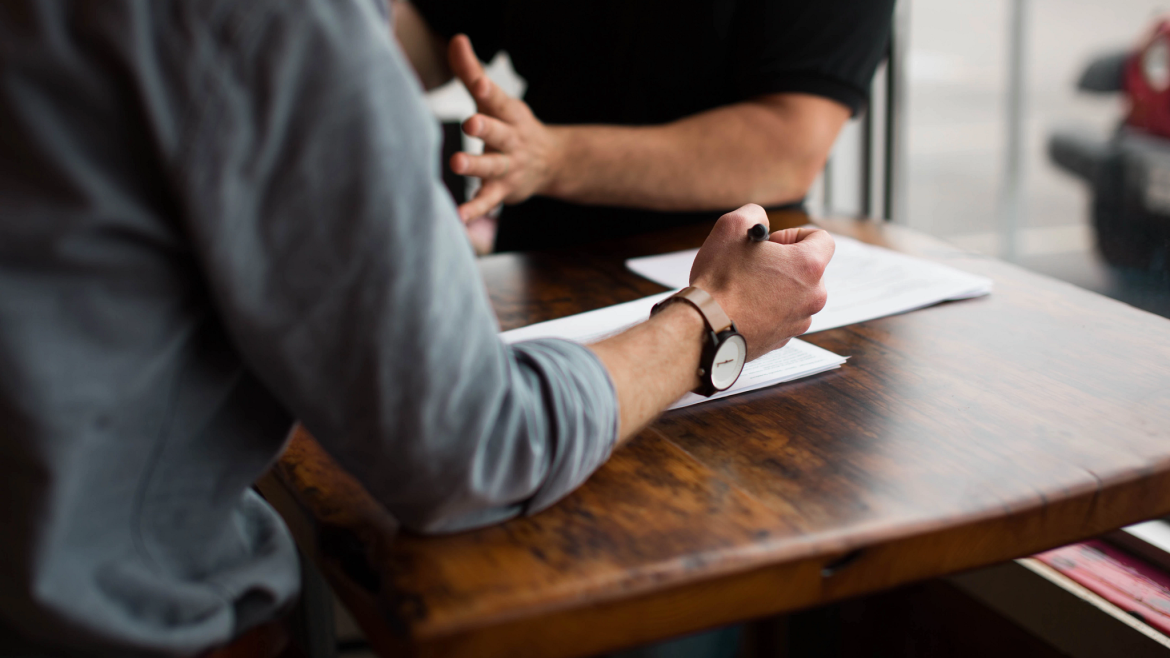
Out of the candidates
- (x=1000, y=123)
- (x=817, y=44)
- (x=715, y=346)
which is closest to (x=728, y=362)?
(x=715, y=346)

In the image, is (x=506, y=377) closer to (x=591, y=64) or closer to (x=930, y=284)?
(x=930, y=284)

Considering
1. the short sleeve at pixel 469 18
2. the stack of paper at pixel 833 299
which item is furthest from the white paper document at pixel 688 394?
the short sleeve at pixel 469 18

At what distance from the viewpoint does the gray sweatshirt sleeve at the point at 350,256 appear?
0.45m

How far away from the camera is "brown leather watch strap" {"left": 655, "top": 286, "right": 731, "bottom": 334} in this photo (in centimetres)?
72

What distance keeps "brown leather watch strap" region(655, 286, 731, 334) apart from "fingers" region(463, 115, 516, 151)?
0.47 metres

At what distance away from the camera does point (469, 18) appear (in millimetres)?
1712

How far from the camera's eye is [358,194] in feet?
1.56

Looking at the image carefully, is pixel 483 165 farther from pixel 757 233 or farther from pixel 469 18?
pixel 469 18

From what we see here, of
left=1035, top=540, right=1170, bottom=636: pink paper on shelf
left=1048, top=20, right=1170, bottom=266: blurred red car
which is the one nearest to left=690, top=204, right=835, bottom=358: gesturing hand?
left=1035, top=540, right=1170, bottom=636: pink paper on shelf

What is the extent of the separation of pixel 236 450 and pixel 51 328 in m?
0.14

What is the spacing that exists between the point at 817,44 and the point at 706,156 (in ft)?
0.76

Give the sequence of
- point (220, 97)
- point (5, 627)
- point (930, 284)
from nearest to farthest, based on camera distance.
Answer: point (220, 97) < point (5, 627) < point (930, 284)

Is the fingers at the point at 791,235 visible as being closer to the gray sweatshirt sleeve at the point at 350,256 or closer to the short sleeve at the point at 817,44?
the gray sweatshirt sleeve at the point at 350,256

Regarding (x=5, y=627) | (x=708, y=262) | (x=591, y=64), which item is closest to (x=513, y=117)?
(x=591, y=64)
